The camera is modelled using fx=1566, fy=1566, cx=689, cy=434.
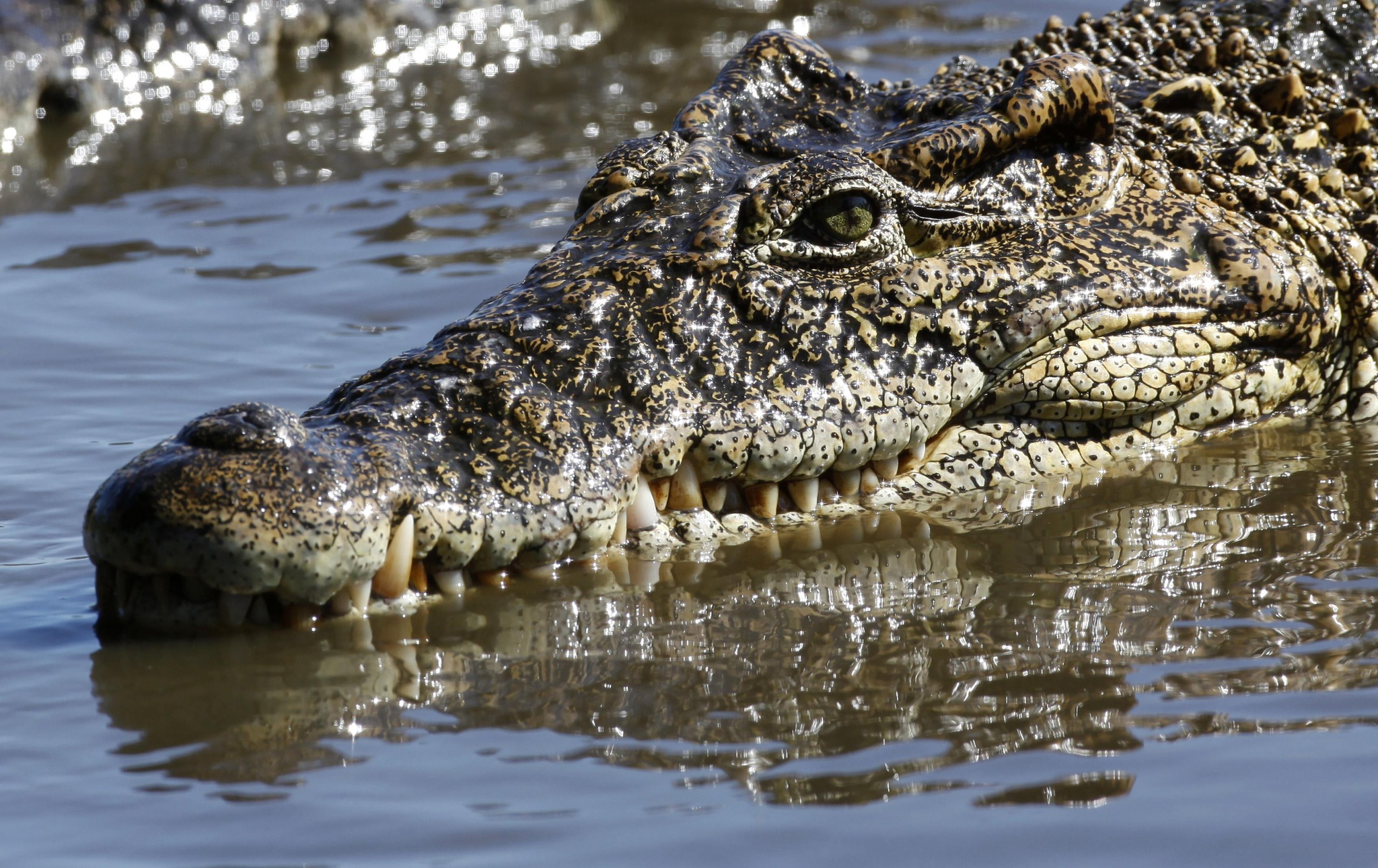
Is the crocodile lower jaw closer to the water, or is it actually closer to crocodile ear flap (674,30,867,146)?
the water

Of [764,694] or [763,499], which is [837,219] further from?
[764,694]

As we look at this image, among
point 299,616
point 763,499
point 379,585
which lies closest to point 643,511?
point 763,499

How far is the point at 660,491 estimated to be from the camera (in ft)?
13.1

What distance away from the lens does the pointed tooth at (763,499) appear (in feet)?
13.5

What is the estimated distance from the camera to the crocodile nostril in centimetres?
338

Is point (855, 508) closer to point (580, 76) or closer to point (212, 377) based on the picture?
point (212, 377)

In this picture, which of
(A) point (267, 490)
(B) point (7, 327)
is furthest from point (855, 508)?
(B) point (7, 327)

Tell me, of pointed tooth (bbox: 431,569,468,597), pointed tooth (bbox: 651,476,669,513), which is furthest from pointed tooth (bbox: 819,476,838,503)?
pointed tooth (bbox: 431,569,468,597)

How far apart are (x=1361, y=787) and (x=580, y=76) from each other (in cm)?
878

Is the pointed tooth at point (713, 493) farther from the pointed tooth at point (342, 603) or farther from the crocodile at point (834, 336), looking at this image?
the pointed tooth at point (342, 603)

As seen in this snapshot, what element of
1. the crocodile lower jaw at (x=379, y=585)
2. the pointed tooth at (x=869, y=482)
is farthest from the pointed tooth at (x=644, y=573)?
the pointed tooth at (x=869, y=482)

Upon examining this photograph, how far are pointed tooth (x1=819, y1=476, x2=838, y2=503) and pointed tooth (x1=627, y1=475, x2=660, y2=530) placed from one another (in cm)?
53

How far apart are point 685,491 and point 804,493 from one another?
0.35m

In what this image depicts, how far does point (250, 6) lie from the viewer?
9.99 metres
